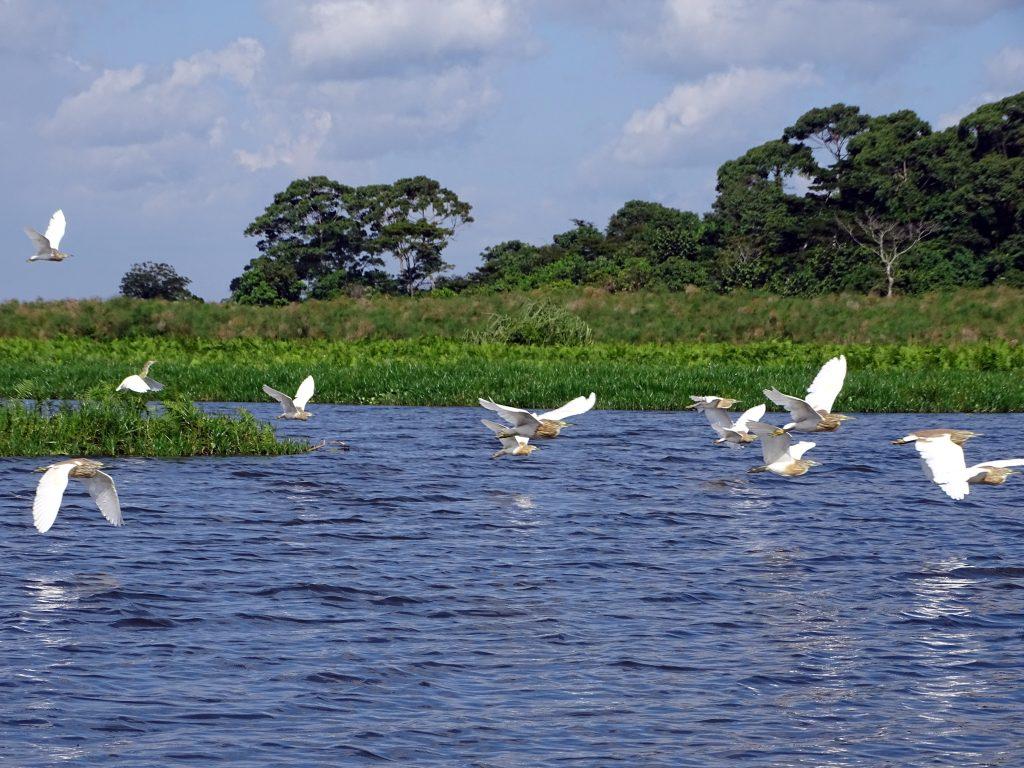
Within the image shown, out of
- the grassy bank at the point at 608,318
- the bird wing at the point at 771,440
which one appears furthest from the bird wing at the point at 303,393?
the grassy bank at the point at 608,318

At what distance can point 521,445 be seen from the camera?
17766mm

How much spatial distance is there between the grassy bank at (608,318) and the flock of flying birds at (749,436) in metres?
30.3

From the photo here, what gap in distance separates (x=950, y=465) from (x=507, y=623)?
4.31 m

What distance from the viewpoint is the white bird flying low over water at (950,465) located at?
40.8 feet

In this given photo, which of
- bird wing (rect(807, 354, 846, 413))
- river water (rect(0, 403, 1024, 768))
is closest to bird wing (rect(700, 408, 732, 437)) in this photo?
river water (rect(0, 403, 1024, 768))

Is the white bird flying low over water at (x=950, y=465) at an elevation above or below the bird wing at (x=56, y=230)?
below

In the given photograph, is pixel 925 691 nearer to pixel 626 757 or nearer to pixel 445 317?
pixel 626 757

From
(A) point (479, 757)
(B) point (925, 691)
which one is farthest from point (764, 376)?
(A) point (479, 757)

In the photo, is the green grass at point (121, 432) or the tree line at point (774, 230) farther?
the tree line at point (774, 230)

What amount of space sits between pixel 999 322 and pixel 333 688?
148 ft

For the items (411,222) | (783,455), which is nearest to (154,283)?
(411,222)

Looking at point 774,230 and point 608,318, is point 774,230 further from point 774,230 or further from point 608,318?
point 608,318

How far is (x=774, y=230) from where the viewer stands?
73.4 m

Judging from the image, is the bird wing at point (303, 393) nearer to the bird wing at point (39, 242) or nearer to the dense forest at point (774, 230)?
the bird wing at point (39, 242)
